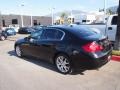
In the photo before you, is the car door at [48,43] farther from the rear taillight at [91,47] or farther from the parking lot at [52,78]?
the rear taillight at [91,47]

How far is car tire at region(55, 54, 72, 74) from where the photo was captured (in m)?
6.48

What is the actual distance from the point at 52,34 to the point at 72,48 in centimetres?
130

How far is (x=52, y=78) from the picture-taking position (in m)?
6.30

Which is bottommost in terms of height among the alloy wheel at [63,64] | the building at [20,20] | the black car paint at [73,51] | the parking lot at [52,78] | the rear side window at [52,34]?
the parking lot at [52,78]

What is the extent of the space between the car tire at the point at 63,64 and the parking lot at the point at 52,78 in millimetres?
187

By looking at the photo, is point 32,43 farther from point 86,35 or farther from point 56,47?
point 86,35

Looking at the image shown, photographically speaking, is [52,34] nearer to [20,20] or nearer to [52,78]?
[52,78]

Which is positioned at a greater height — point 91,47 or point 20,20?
point 20,20

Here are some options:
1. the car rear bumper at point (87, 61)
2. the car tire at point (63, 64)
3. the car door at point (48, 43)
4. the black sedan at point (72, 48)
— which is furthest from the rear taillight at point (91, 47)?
the car door at point (48, 43)

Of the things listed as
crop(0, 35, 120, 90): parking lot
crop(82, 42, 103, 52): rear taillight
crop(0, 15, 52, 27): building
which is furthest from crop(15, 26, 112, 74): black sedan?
crop(0, 15, 52, 27): building

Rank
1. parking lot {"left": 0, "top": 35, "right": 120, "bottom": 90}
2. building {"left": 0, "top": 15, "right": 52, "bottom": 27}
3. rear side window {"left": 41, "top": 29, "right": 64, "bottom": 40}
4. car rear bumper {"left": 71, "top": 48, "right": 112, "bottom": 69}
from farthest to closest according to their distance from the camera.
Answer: building {"left": 0, "top": 15, "right": 52, "bottom": 27} < rear side window {"left": 41, "top": 29, "right": 64, "bottom": 40} < car rear bumper {"left": 71, "top": 48, "right": 112, "bottom": 69} < parking lot {"left": 0, "top": 35, "right": 120, "bottom": 90}

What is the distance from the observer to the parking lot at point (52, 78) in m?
5.55

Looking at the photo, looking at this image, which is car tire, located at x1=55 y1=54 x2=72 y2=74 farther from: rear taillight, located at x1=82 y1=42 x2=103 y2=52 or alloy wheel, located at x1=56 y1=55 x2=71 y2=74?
rear taillight, located at x1=82 y1=42 x2=103 y2=52

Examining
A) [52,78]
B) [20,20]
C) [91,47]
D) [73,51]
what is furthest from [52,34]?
[20,20]
